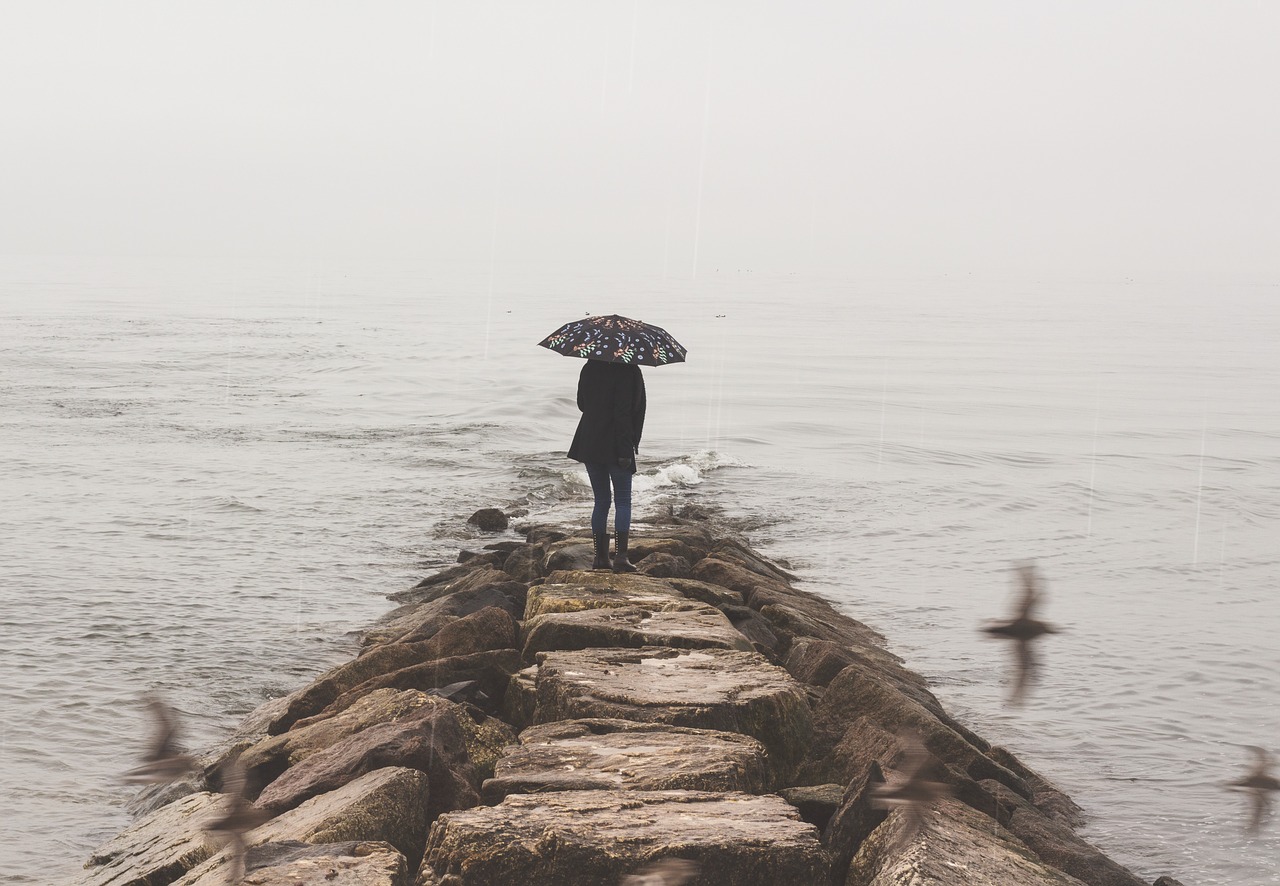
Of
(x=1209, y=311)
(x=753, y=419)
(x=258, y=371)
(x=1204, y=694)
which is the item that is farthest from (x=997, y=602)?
(x=1209, y=311)

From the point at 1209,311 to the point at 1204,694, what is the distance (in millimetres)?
68025

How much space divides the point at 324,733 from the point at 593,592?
2.24 m

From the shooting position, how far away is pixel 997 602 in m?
12.0

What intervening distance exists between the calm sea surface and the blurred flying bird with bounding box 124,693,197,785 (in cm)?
17

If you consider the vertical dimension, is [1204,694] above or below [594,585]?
below

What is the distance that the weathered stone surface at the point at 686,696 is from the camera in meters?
5.52

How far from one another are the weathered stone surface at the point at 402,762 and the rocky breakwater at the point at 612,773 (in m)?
0.01

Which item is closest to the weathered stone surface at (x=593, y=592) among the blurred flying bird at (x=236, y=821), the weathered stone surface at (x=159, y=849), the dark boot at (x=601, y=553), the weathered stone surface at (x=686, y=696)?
the dark boot at (x=601, y=553)

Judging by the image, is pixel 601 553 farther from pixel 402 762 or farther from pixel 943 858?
pixel 943 858

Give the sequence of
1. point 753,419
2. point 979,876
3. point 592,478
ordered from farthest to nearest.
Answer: point 753,419
point 592,478
point 979,876

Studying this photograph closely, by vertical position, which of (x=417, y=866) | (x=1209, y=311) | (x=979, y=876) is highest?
(x=1209, y=311)

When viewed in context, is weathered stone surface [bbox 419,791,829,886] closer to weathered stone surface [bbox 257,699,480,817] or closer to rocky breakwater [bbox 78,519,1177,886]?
rocky breakwater [bbox 78,519,1177,886]

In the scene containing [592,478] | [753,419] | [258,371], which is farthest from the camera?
[258,371]

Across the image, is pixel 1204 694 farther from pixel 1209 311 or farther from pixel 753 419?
pixel 1209 311
